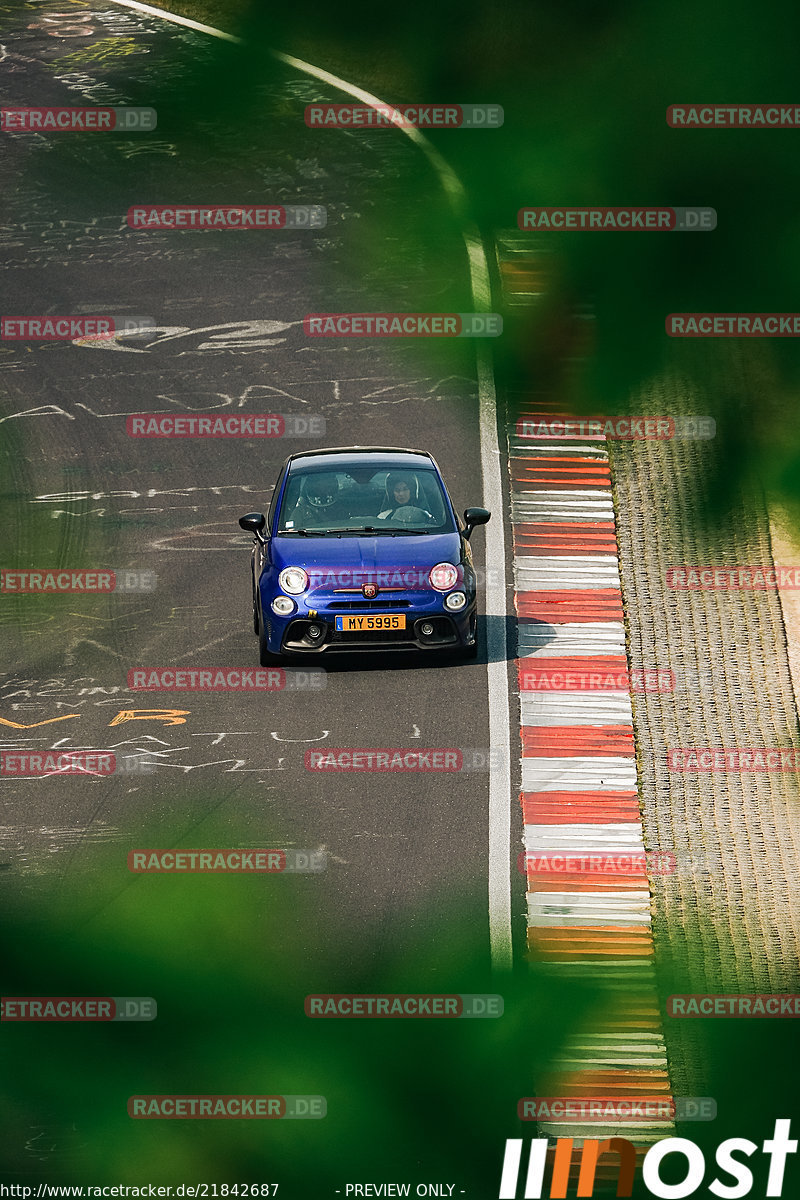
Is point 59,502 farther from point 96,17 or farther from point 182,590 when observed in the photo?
point 96,17

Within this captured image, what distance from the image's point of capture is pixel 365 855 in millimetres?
12883

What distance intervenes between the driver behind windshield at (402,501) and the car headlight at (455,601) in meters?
1.10

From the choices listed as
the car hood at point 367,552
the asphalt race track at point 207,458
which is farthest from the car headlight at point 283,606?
the asphalt race track at point 207,458

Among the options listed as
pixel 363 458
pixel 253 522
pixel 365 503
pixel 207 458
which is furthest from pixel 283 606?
pixel 207 458

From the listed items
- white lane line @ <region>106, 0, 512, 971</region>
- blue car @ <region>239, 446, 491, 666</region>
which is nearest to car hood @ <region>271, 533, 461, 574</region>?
blue car @ <region>239, 446, 491, 666</region>

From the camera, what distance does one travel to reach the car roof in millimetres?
16594

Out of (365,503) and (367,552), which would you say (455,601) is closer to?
(367,552)

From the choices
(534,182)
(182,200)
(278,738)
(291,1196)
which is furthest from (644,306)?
(291,1196)

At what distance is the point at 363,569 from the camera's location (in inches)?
593

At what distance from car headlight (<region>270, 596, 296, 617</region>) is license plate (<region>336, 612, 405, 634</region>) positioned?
41cm

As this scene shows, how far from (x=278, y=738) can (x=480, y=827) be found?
85.8 inches

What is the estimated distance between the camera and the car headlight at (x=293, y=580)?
49.3 ft

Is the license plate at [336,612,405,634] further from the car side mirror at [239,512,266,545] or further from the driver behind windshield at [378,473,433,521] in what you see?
the car side mirror at [239,512,266,545]

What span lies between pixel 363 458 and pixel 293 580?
206 cm
